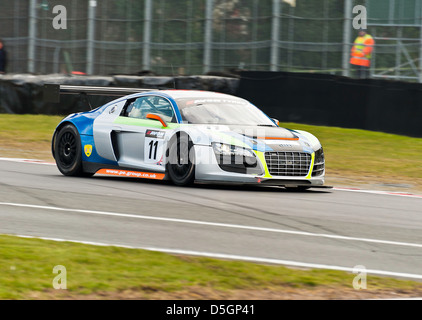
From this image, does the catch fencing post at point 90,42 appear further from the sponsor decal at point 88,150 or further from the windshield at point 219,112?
the windshield at point 219,112

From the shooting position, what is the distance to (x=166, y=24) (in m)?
20.8

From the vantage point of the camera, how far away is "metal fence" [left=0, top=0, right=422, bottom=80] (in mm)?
18812

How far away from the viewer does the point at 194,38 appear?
800 inches

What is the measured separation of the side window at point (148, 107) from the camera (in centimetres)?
1100

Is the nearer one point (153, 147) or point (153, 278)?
point (153, 278)

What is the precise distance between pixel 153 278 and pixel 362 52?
14144 millimetres

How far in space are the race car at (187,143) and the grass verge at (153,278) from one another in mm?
4121

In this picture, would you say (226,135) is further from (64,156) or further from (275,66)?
(275,66)

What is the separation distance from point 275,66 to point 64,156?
841 centimetres

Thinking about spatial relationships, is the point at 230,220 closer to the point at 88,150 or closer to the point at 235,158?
the point at 235,158

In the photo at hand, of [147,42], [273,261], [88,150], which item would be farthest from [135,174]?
[147,42]

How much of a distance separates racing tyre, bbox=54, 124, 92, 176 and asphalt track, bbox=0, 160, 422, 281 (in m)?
0.51
